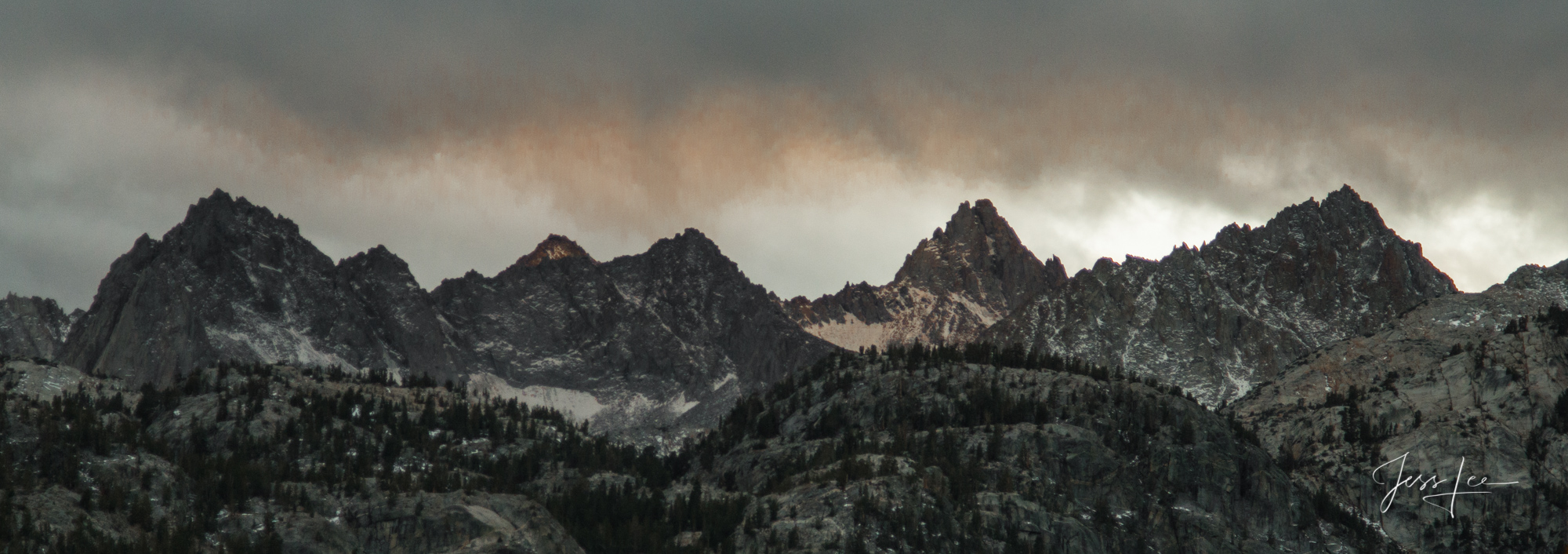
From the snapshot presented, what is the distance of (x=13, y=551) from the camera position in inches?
7835

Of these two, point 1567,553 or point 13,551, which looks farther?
point 13,551

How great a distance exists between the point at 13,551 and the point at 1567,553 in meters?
183

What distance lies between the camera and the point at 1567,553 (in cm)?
9544
